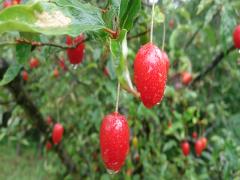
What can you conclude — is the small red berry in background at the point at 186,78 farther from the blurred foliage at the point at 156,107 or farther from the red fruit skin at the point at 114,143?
the red fruit skin at the point at 114,143

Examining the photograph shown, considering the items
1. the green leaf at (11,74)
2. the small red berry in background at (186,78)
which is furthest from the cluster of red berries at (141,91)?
the small red berry in background at (186,78)

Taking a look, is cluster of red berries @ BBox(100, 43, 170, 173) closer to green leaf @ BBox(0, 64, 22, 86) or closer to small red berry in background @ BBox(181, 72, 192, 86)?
green leaf @ BBox(0, 64, 22, 86)

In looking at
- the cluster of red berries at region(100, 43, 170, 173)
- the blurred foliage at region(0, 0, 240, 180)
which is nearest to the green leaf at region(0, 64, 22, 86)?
the blurred foliage at region(0, 0, 240, 180)

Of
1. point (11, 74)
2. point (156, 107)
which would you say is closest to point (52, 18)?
point (11, 74)

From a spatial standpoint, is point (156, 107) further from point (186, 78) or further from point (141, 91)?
point (141, 91)

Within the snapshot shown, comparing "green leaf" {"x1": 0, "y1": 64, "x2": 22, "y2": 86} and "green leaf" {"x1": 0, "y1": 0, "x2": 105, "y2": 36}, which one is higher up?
"green leaf" {"x1": 0, "y1": 0, "x2": 105, "y2": 36}

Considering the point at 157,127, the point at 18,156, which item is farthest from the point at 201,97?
the point at 18,156
